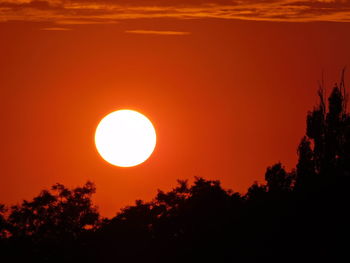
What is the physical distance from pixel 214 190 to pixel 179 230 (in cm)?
446

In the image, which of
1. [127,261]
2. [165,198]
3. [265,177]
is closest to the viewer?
[127,261]

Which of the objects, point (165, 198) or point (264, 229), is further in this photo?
point (165, 198)

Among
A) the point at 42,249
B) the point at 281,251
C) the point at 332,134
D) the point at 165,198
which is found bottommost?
the point at 281,251

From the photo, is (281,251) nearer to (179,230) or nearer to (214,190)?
(179,230)

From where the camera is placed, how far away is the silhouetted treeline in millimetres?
41812

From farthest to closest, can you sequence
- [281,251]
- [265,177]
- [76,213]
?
[76,213]
[265,177]
[281,251]

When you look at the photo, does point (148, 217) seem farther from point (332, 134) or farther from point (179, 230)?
point (332, 134)

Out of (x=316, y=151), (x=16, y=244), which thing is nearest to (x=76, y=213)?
(x=16, y=244)

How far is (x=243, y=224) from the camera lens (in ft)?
143

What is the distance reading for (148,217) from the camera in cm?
4875

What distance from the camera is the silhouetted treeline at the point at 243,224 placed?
4181 cm

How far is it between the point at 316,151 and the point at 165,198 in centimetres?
713

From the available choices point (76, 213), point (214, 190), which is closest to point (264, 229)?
point (214, 190)

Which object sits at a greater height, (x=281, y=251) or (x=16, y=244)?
(x=16, y=244)
